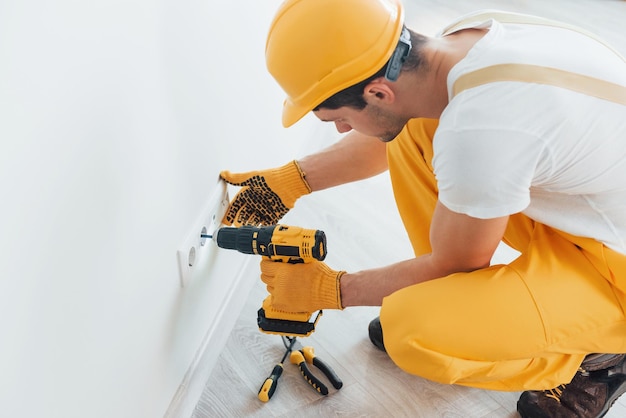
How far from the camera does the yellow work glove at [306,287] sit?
4.68 ft

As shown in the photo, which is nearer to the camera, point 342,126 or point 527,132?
point 527,132

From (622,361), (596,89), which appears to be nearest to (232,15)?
(596,89)

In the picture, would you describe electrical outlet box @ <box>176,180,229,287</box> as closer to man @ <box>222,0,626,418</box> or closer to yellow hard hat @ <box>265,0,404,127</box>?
man @ <box>222,0,626,418</box>

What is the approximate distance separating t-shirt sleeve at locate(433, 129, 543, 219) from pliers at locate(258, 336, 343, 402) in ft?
2.01

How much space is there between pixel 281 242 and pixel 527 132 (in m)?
0.55

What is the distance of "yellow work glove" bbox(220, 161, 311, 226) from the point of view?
1579 mm

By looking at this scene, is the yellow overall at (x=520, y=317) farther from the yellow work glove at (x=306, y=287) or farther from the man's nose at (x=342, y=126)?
the man's nose at (x=342, y=126)

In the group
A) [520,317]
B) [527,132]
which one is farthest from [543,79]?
[520,317]

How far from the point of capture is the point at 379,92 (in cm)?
116

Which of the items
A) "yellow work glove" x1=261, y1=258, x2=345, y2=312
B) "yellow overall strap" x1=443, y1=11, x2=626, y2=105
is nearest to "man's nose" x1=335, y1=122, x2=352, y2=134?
"yellow overall strap" x1=443, y1=11, x2=626, y2=105

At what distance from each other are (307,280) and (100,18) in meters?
Answer: 0.69

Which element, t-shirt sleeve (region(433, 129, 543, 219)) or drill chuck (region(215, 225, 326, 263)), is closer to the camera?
t-shirt sleeve (region(433, 129, 543, 219))

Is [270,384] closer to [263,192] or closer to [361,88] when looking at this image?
[263,192]

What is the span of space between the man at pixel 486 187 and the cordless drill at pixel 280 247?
30 mm
